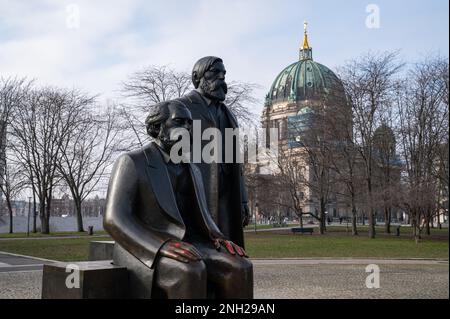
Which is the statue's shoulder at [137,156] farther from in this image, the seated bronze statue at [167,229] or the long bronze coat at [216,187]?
the long bronze coat at [216,187]

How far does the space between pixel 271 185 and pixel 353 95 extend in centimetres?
1097

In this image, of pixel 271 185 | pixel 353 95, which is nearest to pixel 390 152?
pixel 353 95

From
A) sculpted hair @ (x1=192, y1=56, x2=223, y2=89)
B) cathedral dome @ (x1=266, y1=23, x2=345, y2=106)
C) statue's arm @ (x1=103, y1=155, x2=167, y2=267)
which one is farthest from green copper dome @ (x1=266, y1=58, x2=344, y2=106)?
statue's arm @ (x1=103, y1=155, x2=167, y2=267)

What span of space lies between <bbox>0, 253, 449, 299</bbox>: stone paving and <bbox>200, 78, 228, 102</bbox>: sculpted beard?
4.18m

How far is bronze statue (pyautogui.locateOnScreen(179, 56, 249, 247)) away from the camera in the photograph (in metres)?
4.85

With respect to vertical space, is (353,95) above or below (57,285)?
above

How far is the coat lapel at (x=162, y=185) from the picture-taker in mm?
3744

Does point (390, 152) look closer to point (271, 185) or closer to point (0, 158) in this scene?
point (271, 185)

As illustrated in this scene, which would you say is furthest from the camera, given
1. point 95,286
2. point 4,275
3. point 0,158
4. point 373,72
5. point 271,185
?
point 271,185

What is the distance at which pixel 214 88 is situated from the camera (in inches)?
198

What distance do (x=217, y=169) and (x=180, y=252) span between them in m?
1.63

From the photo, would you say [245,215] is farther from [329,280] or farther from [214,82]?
[329,280]

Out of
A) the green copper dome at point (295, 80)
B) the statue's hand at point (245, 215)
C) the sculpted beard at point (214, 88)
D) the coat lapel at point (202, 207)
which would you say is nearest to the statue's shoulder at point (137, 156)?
the coat lapel at point (202, 207)
